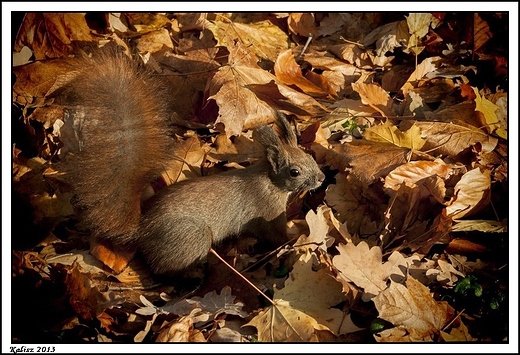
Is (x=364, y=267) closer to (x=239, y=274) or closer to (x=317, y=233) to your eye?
(x=317, y=233)

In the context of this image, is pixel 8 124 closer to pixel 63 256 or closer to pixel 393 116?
pixel 63 256

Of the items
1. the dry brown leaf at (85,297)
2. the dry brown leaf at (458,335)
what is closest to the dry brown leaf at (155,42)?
the dry brown leaf at (85,297)

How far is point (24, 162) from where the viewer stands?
290 cm

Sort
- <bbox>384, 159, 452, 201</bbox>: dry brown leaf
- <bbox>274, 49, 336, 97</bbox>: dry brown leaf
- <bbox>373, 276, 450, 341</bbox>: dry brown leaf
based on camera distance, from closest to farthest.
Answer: <bbox>373, 276, 450, 341</bbox>: dry brown leaf, <bbox>384, 159, 452, 201</bbox>: dry brown leaf, <bbox>274, 49, 336, 97</bbox>: dry brown leaf

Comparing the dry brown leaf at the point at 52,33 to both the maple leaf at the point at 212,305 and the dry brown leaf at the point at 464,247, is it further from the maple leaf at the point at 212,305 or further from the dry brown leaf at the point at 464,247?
the dry brown leaf at the point at 464,247

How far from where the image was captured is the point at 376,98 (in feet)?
10.4

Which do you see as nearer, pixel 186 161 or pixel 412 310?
pixel 412 310

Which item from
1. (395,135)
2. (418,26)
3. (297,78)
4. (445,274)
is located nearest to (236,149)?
→ (297,78)

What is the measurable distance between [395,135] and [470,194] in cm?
48

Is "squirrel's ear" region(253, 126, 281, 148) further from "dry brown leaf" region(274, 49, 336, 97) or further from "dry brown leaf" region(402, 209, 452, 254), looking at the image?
"dry brown leaf" region(402, 209, 452, 254)

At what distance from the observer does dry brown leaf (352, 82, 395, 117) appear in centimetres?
311

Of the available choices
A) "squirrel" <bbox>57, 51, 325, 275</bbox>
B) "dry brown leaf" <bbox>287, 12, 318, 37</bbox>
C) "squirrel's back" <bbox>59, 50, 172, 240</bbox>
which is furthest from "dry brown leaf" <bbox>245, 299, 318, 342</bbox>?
"dry brown leaf" <bbox>287, 12, 318, 37</bbox>

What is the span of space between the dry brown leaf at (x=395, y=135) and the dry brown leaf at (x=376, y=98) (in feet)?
0.96

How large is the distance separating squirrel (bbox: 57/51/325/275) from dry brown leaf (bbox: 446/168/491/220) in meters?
0.70
